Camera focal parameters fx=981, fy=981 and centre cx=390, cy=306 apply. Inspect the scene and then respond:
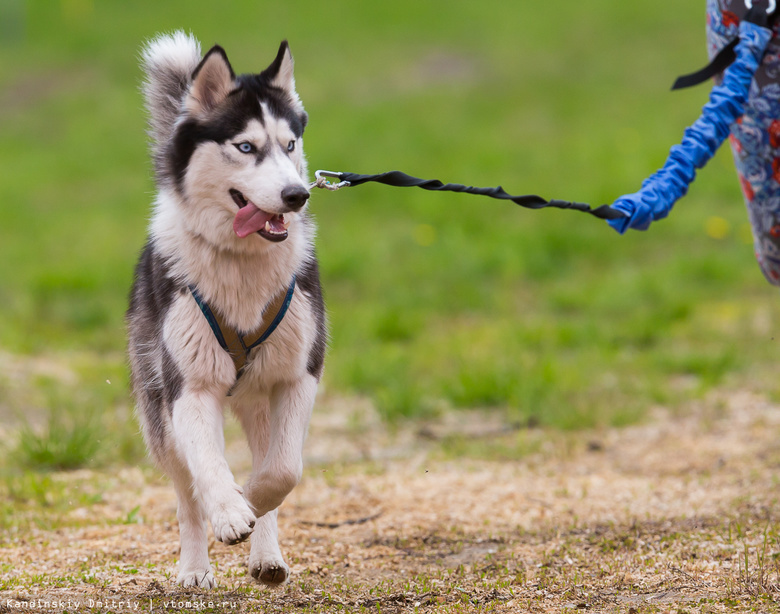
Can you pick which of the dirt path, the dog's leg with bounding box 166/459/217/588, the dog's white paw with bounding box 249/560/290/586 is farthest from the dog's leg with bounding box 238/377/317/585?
the dog's leg with bounding box 166/459/217/588

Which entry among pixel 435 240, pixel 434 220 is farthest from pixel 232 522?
pixel 434 220

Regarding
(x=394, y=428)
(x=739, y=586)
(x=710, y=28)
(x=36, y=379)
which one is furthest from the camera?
(x=36, y=379)

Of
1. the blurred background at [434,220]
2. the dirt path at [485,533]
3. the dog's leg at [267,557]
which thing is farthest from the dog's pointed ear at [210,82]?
the dirt path at [485,533]

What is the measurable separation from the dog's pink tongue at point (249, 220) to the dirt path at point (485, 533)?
54.2 inches

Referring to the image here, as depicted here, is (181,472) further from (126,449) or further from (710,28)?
(710,28)

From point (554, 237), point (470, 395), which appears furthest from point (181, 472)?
point (554, 237)

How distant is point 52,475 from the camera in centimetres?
580

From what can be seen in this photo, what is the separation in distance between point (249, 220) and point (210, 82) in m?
0.54

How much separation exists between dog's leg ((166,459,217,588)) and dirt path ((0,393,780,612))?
100 mm

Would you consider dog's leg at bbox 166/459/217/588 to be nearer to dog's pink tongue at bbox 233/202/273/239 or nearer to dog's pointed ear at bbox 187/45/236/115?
dog's pink tongue at bbox 233/202/273/239

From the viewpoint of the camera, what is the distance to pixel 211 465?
3.43m

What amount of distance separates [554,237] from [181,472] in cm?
769

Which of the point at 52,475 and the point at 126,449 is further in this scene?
the point at 126,449

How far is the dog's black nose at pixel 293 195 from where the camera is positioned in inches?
131
